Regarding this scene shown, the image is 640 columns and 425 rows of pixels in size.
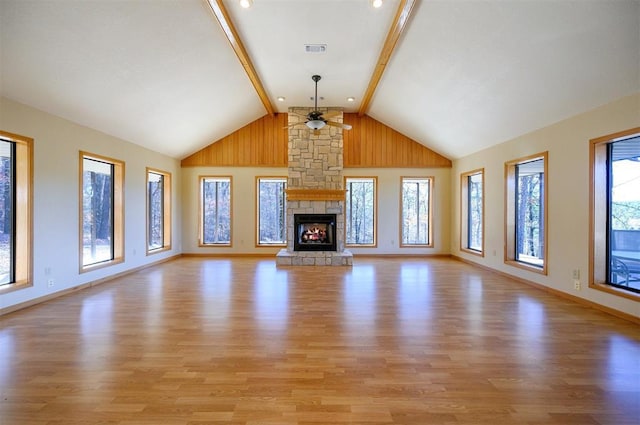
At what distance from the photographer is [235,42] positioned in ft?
14.3

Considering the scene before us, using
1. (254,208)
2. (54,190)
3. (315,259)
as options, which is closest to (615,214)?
(315,259)

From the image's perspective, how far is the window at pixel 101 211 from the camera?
5001 mm

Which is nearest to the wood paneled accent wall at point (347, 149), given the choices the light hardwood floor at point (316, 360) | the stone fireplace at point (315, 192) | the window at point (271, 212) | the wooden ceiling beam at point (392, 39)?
the window at point (271, 212)

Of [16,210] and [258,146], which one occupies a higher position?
[258,146]

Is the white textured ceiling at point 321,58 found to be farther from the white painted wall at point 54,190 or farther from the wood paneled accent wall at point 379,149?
the wood paneled accent wall at point 379,149

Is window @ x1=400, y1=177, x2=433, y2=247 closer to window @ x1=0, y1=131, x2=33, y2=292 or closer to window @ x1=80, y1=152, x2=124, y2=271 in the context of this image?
window @ x1=80, y1=152, x2=124, y2=271

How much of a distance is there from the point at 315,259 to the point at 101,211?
4284 mm

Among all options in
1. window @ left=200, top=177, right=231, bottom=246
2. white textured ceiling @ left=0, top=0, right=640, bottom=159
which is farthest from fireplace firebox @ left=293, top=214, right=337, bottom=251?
white textured ceiling @ left=0, top=0, right=640, bottom=159

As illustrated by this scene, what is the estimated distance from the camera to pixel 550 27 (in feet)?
10.3

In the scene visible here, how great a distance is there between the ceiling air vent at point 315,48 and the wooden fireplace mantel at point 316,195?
3.10 m

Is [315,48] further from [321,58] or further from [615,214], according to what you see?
[615,214]

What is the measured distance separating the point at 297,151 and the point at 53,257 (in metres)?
4.93

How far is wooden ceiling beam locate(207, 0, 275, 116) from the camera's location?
3.66 m

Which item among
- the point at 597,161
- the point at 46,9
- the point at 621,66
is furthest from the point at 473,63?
the point at 46,9
